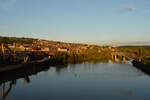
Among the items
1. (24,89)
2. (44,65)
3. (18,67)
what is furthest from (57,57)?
(24,89)

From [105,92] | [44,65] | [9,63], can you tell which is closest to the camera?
[105,92]

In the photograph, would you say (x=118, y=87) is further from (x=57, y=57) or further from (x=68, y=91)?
(x=57, y=57)

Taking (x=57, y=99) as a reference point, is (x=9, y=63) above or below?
above

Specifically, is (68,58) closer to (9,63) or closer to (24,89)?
(9,63)

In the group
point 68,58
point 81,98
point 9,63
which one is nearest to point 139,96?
point 81,98

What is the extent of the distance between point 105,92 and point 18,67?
33928 millimetres

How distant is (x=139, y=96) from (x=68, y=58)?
7527cm

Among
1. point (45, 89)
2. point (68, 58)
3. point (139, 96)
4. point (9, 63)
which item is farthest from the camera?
point (68, 58)

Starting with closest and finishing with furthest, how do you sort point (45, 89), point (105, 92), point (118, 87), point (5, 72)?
1. point (105, 92)
2. point (45, 89)
3. point (118, 87)
4. point (5, 72)

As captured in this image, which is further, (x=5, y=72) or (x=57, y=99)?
(x=5, y=72)

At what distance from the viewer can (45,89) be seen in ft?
107

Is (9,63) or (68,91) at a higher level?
(9,63)

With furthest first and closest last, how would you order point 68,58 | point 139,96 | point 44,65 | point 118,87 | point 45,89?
point 68,58
point 44,65
point 118,87
point 45,89
point 139,96

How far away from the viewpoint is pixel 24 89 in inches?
1286
